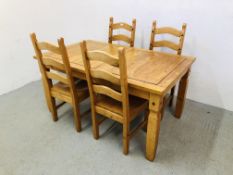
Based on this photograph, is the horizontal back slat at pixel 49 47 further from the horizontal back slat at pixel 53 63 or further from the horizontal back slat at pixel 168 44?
the horizontal back slat at pixel 168 44

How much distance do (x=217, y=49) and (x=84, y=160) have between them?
1923mm

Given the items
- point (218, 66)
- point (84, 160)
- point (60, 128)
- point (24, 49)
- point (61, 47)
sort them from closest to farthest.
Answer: point (61, 47), point (84, 160), point (60, 128), point (218, 66), point (24, 49)

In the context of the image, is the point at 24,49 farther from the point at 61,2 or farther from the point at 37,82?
the point at 61,2

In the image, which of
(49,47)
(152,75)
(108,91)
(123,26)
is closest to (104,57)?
(108,91)

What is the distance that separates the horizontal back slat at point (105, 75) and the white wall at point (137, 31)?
136 cm

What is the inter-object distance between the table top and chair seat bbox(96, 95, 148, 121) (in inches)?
11.5

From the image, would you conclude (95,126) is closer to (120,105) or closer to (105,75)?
(120,105)

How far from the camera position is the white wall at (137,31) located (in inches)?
85.6

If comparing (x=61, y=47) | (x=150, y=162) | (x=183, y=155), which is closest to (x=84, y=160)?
(x=150, y=162)

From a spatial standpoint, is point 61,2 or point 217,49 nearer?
point 217,49

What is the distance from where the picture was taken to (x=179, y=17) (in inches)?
90.7

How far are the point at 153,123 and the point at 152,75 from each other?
39cm

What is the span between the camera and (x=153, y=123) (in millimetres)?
1525

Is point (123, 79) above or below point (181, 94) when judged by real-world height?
above
